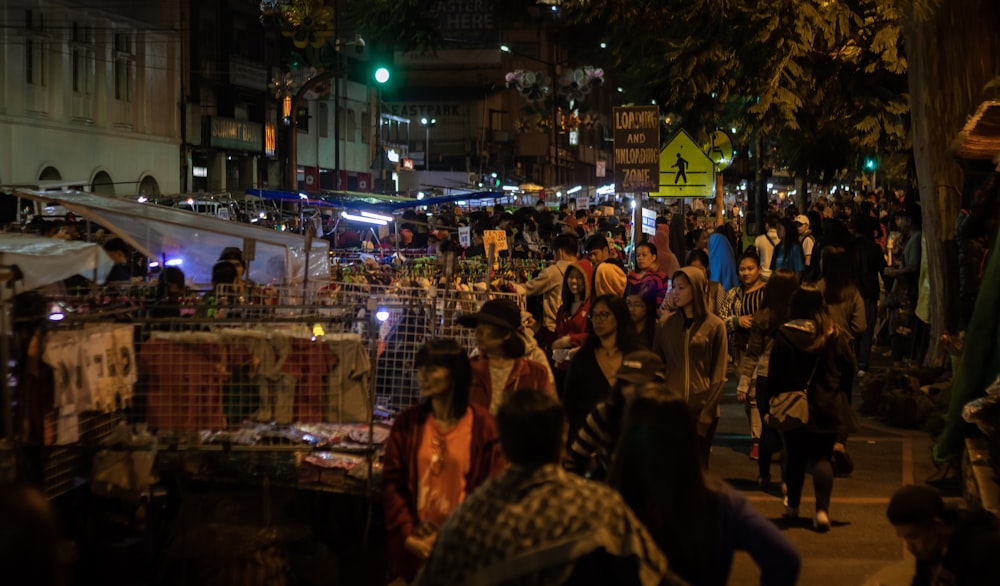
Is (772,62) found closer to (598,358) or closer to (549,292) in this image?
(549,292)

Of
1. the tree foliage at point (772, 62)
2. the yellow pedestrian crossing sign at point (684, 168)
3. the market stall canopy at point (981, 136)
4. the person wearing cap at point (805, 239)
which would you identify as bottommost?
the person wearing cap at point (805, 239)

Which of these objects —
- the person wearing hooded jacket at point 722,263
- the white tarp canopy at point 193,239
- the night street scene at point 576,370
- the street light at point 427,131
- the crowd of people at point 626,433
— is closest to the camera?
the crowd of people at point 626,433

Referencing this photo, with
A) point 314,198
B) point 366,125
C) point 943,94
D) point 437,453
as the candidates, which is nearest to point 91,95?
point 314,198

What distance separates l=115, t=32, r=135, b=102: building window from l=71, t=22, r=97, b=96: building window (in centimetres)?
182

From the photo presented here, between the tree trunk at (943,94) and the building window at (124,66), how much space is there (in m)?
35.7

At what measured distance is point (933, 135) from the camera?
38.6 ft

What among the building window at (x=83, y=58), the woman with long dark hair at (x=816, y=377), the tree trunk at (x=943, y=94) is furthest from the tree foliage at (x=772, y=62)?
the building window at (x=83, y=58)

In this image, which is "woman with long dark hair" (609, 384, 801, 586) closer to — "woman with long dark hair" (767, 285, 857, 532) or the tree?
"woman with long dark hair" (767, 285, 857, 532)

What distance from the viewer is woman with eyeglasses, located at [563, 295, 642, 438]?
7012 millimetres

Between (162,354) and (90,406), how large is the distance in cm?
54

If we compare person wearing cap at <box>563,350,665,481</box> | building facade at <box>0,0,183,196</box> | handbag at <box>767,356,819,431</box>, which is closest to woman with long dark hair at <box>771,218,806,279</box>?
handbag at <box>767,356,819,431</box>

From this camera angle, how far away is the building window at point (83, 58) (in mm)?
39531

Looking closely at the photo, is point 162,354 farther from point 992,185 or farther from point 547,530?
point 992,185

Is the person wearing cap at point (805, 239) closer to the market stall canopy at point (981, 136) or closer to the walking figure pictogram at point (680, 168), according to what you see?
the walking figure pictogram at point (680, 168)
